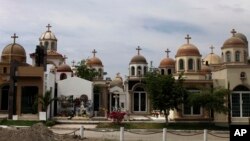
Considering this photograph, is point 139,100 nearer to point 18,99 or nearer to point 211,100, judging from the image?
point 211,100

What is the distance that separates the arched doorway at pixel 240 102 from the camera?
39.6 meters

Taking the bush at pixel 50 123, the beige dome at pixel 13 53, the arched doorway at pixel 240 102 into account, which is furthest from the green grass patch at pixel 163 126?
Result: the beige dome at pixel 13 53

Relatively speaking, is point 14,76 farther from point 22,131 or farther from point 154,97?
point 22,131

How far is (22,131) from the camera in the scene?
69.4 ft

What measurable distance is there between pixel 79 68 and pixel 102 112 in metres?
14.1

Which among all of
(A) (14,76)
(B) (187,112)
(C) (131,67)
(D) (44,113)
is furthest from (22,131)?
(C) (131,67)

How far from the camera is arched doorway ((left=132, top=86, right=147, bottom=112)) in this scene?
150ft

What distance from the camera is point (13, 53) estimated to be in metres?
47.3

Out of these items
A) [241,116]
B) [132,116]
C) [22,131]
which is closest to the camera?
[22,131]

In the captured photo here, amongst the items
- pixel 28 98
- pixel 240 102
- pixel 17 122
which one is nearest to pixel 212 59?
pixel 240 102

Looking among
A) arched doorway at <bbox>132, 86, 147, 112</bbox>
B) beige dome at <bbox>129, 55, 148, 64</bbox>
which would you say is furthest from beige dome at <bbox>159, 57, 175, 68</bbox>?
arched doorway at <bbox>132, 86, 147, 112</bbox>

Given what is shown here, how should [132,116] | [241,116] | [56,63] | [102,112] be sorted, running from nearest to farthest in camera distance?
1. [241,116]
2. [132,116]
3. [102,112]
4. [56,63]

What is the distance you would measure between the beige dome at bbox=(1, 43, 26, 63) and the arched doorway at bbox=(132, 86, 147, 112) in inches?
560

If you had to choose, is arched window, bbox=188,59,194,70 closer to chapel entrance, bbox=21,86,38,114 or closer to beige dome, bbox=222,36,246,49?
beige dome, bbox=222,36,246,49
